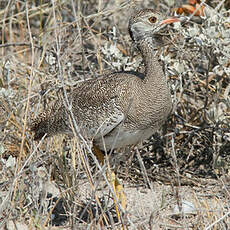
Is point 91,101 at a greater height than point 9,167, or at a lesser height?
greater

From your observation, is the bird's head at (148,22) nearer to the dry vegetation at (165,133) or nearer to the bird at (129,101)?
the bird at (129,101)

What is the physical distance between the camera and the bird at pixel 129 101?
11.7 ft

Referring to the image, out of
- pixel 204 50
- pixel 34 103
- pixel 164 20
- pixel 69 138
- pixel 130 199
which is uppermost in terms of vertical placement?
pixel 164 20

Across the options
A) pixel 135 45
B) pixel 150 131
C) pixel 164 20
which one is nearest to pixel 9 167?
pixel 150 131

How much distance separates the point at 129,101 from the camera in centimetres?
358

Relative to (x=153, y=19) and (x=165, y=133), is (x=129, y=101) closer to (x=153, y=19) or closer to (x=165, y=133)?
(x=153, y=19)

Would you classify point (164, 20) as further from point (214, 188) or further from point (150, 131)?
point (214, 188)

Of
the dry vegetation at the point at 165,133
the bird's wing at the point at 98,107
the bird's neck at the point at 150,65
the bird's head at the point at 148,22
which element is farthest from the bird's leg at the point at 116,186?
the bird's head at the point at 148,22

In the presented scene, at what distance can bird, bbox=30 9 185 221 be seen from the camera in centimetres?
357

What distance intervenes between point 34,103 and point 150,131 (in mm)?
1211

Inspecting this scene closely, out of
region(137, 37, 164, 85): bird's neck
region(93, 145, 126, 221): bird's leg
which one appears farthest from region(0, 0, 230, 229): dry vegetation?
region(137, 37, 164, 85): bird's neck

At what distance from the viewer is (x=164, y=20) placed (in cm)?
376

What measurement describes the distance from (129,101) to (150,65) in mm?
323

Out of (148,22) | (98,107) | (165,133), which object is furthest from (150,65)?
(165,133)
